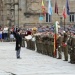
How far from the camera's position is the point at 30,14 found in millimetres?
65750

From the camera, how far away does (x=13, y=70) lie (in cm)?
2645

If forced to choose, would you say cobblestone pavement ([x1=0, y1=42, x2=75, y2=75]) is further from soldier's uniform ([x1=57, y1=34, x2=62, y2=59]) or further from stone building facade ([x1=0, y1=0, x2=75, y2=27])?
stone building facade ([x1=0, y1=0, x2=75, y2=27])

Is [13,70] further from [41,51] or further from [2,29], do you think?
[2,29]

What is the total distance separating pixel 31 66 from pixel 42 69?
173 centimetres

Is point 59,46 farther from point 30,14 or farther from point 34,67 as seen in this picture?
point 30,14

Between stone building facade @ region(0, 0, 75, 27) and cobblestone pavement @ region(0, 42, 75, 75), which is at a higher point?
stone building facade @ region(0, 0, 75, 27)

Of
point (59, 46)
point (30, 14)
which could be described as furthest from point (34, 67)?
point (30, 14)

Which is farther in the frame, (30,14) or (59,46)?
(30,14)

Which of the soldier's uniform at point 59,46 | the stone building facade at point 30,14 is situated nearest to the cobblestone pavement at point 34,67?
the soldier's uniform at point 59,46

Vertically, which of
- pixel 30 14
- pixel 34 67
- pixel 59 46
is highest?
pixel 30 14

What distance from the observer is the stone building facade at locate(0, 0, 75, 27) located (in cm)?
6525

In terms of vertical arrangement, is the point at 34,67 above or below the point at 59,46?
below

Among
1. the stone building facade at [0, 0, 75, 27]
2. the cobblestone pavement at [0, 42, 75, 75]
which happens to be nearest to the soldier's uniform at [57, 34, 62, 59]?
the cobblestone pavement at [0, 42, 75, 75]

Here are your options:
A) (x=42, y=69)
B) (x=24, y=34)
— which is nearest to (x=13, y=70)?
(x=42, y=69)
